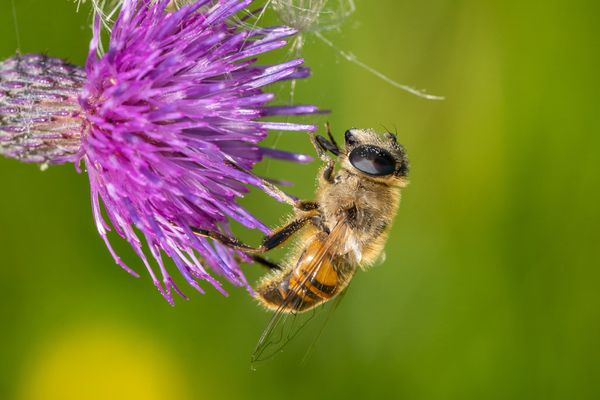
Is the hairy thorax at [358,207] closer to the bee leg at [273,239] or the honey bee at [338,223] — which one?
the honey bee at [338,223]

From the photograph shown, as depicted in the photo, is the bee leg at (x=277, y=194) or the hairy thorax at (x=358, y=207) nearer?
the bee leg at (x=277, y=194)

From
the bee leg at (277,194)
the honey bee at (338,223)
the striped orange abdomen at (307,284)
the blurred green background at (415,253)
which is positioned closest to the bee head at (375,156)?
the honey bee at (338,223)

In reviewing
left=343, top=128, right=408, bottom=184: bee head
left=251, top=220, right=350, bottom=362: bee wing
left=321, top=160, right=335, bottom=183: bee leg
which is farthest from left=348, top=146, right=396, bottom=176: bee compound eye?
left=251, top=220, right=350, bottom=362: bee wing

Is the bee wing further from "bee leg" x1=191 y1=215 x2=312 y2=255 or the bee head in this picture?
the bee head

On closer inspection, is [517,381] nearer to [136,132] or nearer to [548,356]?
[548,356]

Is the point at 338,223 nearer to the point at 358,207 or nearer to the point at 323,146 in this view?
the point at 358,207

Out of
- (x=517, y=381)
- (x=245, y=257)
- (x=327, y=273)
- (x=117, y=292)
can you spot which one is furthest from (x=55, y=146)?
(x=517, y=381)
